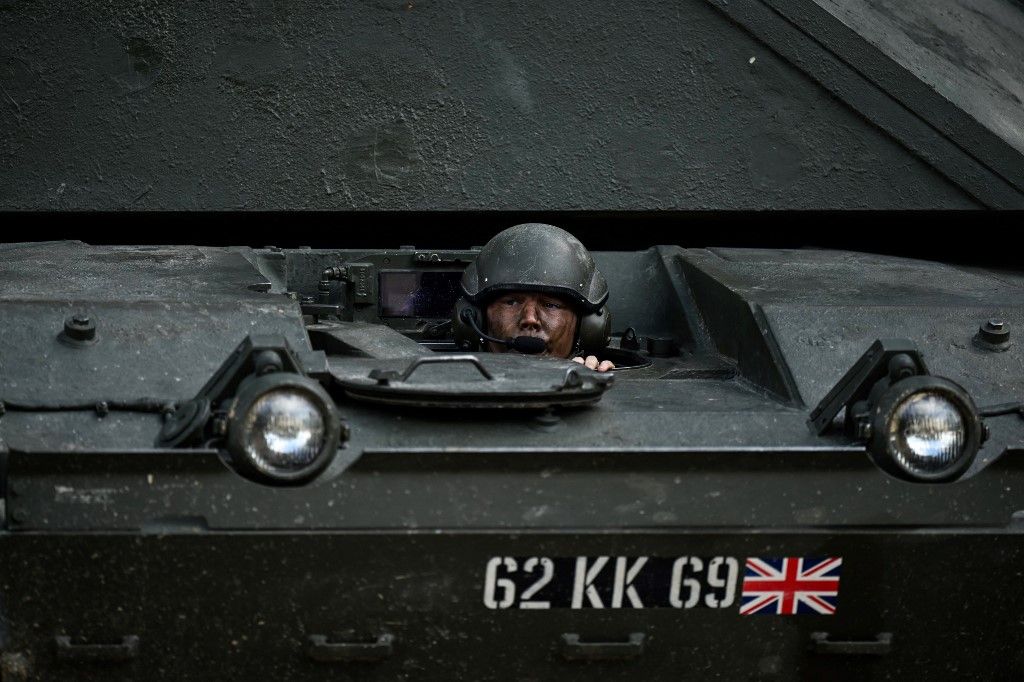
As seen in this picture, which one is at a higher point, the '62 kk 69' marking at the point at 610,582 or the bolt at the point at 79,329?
the bolt at the point at 79,329

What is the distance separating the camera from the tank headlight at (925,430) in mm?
2885

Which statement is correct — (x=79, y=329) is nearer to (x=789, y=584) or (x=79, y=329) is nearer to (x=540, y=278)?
(x=540, y=278)

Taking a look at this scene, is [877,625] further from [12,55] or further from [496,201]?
[12,55]

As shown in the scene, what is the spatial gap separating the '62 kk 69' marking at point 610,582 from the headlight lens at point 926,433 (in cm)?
37

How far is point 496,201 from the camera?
452 cm

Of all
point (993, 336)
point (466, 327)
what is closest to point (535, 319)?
point (466, 327)

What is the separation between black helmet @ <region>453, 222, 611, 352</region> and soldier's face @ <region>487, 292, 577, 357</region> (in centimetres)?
3

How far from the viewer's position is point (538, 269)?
3.98 m

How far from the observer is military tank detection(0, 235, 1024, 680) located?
276 cm

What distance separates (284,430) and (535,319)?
134 cm

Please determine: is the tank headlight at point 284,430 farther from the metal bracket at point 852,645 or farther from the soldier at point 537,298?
the soldier at point 537,298

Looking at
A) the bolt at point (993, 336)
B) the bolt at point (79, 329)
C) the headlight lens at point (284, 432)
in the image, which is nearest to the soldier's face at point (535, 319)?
the bolt at point (993, 336)

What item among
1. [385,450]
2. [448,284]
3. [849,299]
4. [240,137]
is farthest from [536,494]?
[240,137]

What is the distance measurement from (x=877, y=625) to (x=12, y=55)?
2.73 metres
